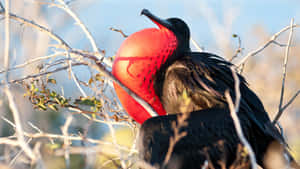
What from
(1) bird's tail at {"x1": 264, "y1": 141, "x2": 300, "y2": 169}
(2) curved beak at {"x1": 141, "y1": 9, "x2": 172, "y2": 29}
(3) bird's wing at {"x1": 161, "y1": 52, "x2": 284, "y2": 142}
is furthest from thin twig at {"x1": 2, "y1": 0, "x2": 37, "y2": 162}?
(1) bird's tail at {"x1": 264, "y1": 141, "x2": 300, "y2": 169}

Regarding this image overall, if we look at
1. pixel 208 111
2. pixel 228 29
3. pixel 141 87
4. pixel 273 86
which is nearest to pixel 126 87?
pixel 141 87

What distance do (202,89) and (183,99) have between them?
17cm

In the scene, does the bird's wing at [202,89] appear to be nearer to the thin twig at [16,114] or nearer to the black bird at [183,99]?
the black bird at [183,99]

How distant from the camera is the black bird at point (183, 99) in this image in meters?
2.11

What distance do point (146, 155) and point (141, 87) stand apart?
0.48m

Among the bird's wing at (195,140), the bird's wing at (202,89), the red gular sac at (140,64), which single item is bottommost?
the bird's wing at (195,140)

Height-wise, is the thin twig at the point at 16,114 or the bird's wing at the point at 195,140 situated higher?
the thin twig at the point at 16,114

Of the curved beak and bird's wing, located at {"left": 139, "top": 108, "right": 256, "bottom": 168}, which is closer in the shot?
→ bird's wing, located at {"left": 139, "top": 108, "right": 256, "bottom": 168}

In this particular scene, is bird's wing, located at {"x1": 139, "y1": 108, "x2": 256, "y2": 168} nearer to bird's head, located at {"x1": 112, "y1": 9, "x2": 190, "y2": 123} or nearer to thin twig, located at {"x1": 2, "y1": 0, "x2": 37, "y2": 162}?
bird's head, located at {"x1": 112, "y1": 9, "x2": 190, "y2": 123}

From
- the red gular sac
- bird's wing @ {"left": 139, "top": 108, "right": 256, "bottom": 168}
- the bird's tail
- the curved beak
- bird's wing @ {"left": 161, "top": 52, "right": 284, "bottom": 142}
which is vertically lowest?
the bird's tail

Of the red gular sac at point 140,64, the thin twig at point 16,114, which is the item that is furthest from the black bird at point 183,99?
the thin twig at point 16,114

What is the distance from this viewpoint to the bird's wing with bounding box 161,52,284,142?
2.35 m

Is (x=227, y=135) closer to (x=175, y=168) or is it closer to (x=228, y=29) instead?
(x=175, y=168)

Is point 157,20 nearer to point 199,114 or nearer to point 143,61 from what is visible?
point 143,61
